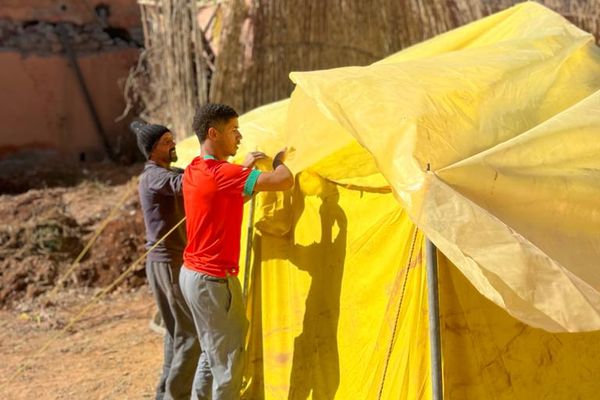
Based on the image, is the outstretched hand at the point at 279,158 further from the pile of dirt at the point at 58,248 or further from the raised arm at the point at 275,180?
the pile of dirt at the point at 58,248

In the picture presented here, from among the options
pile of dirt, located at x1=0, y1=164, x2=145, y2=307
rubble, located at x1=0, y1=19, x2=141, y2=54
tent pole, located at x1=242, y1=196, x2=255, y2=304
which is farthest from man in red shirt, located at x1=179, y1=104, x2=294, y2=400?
rubble, located at x1=0, y1=19, x2=141, y2=54

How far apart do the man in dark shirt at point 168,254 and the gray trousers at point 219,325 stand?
0.39 metres

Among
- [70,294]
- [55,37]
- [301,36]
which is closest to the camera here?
[70,294]

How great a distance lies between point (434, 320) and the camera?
3.21m

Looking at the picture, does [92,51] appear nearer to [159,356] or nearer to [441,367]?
[159,356]

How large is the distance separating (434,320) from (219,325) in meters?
1.03

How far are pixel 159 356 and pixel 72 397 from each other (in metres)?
0.73

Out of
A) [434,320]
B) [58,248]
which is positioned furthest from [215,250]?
[58,248]

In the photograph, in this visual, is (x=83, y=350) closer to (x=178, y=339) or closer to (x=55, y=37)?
(x=178, y=339)

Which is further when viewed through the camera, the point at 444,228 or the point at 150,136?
the point at 150,136

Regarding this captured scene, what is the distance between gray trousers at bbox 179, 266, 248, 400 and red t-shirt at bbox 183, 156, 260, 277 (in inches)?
2.2

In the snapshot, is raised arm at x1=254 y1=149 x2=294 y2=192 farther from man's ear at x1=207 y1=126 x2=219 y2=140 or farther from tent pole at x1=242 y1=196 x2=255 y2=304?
tent pole at x1=242 y1=196 x2=255 y2=304

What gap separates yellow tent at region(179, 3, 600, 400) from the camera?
2.90 m

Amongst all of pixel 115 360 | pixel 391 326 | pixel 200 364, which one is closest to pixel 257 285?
pixel 200 364
